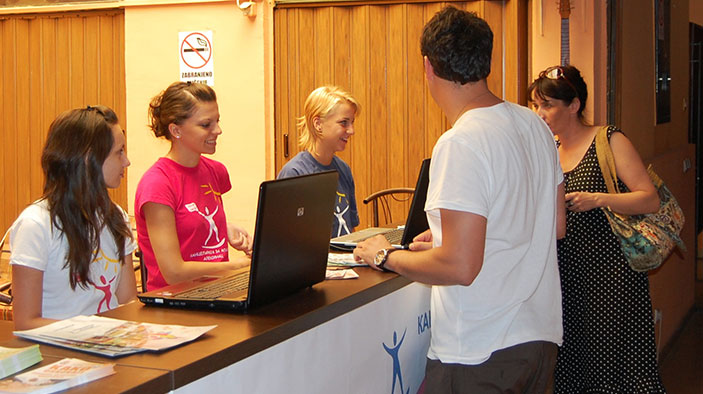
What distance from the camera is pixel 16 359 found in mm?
1442

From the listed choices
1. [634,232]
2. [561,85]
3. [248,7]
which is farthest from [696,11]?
[634,232]

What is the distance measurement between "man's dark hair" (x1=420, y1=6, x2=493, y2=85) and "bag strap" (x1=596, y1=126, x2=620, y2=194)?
1405mm

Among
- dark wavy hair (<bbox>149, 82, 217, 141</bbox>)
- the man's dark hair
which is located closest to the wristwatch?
the man's dark hair

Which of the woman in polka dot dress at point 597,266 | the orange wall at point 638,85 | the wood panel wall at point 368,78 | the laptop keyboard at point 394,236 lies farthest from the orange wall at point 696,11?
the laptop keyboard at point 394,236

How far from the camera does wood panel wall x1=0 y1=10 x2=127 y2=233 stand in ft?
20.8

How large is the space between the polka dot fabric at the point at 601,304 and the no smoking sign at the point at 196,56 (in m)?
3.41

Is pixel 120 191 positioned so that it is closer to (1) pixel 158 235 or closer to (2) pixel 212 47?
(2) pixel 212 47

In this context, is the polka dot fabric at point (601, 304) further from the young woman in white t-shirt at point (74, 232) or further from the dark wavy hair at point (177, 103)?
the young woman in white t-shirt at point (74, 232)

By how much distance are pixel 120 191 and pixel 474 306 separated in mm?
4938

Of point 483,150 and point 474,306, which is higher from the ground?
point 483,150

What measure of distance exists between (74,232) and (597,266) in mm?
2062

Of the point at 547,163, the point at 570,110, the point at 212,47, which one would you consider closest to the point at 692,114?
the point at 212,47

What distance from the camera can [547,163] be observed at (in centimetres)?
203

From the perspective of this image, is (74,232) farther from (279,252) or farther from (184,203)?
(279,252)
